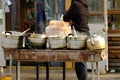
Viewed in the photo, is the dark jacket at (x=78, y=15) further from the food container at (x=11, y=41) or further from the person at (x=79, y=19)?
the food container at (x=11, y=41)

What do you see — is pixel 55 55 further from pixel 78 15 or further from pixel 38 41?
pixel 78 15

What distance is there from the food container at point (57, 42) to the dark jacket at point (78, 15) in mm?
903

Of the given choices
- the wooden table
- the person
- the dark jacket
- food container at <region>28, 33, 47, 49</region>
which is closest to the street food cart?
the wooden table

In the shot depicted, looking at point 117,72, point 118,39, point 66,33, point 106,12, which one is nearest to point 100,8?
point 106,12

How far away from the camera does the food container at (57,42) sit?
7.25m

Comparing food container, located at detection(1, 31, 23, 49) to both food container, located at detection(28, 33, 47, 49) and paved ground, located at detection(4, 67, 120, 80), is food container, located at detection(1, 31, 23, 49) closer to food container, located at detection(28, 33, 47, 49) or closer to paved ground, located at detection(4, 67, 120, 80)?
food container, located at detection(28, 33, 47, 49)

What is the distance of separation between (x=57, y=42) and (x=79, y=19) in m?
1.12

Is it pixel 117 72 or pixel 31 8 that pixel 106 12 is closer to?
pixel 117 72

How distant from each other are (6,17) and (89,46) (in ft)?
17.4

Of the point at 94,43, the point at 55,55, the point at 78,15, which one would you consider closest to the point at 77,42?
the point at 94,43

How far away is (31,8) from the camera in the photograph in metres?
12.5

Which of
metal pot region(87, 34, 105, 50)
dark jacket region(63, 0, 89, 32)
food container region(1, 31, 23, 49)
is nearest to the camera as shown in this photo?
metal pot region(87, 34, 105, 50)

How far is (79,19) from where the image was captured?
8180mm

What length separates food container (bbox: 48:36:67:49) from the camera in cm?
725
